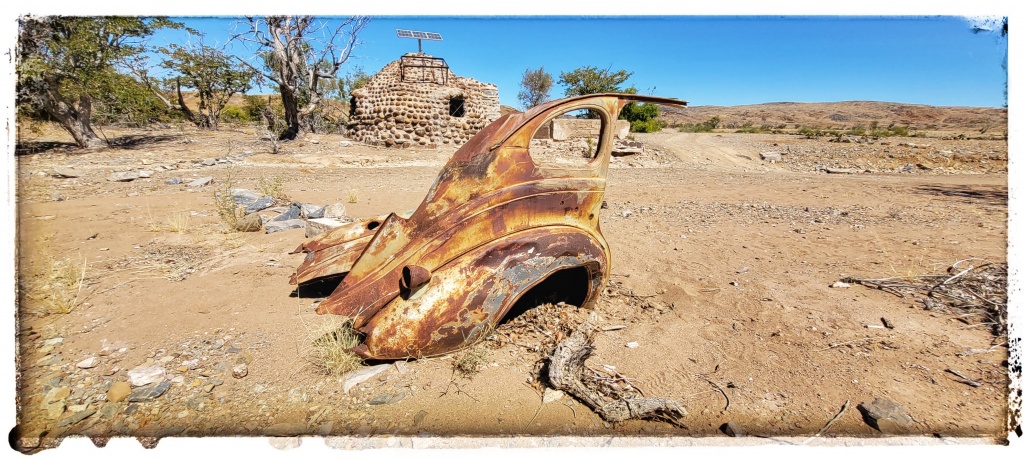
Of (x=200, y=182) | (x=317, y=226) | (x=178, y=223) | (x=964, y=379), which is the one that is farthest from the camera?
(x=200, y=182)

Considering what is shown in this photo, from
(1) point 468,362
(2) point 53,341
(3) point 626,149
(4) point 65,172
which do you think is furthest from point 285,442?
(3) point 626,149

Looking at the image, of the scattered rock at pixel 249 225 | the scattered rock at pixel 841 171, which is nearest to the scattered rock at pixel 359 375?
the scattered rock at pixel 249 225

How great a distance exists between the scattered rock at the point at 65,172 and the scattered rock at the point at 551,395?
11.6 m

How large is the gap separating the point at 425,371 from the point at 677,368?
4.43 feet

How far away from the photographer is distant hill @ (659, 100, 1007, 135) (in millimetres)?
34378

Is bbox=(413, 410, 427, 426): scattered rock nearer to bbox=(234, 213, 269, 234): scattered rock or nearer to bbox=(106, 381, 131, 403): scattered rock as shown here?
bbox=(106, 381, 131, 403): scattered rock

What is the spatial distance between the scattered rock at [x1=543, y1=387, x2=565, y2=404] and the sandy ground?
3 cm

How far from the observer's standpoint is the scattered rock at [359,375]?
6.69 feet

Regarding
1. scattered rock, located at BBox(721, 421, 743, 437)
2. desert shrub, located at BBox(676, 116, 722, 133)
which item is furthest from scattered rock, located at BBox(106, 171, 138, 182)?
desert shrub, located at BBox(676, 116, 722, 133)

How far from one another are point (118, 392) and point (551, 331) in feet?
7.21

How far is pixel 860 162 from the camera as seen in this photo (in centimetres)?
1499

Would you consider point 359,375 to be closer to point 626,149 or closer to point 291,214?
point 291,214

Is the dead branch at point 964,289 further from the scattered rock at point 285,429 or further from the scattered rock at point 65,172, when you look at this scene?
the scattered rock at point 65,172

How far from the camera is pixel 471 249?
7.07 feet
